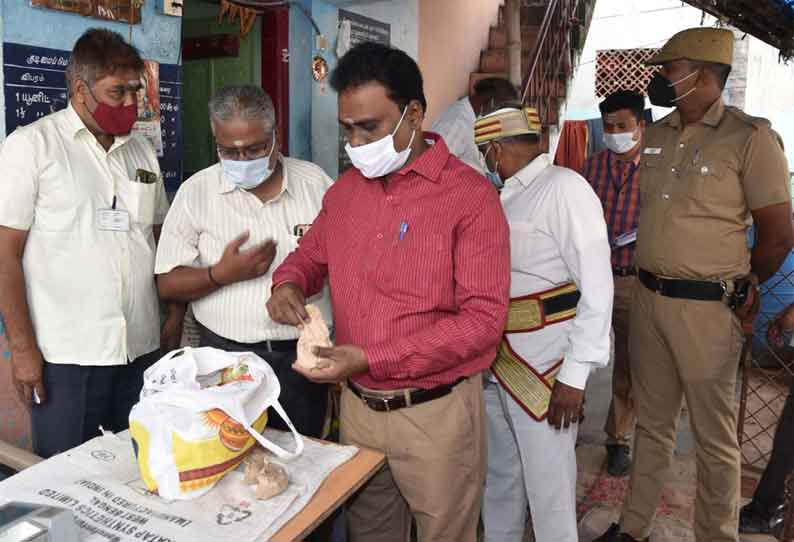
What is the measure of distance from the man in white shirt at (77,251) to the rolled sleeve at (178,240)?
0.16 metres

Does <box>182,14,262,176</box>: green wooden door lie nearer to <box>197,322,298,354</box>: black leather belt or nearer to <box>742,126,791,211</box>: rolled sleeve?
<box>197,322,298,354</box>: black leather belt

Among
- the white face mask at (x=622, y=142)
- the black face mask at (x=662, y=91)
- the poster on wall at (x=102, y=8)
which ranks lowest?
the white face mask at (x=622, y=142)

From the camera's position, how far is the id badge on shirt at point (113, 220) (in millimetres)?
2289

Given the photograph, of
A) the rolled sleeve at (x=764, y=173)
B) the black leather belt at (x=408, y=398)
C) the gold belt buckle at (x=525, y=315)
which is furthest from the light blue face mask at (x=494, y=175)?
the rolled sleeve at (x=764, y=173)

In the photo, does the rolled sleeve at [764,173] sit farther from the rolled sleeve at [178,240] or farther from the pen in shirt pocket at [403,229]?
the rolled sleeve at [178,240]

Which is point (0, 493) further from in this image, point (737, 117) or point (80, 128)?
point (737, 117)

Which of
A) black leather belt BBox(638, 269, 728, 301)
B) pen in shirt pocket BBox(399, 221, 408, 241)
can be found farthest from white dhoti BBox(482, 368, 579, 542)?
pen in shirt pocket BBox(399, 221, 408, 241)

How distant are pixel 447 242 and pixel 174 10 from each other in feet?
6.48

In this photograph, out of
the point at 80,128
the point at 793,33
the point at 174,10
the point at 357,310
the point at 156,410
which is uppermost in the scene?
the point at 793,33

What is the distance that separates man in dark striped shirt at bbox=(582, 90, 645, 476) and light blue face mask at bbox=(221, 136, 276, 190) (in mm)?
2476

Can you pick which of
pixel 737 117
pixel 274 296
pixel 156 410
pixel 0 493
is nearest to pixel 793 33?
pixel 737 117

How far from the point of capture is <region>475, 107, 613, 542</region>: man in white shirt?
2.27 meters

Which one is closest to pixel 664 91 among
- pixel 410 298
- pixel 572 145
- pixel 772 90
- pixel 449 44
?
pixel 410 298

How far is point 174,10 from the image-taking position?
3.00m
